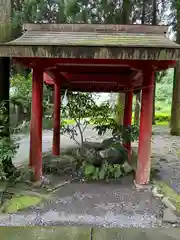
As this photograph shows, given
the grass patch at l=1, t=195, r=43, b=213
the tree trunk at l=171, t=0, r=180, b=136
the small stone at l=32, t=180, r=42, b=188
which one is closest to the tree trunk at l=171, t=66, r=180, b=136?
the tree trunk at l=171, t=0, r=180, b=136

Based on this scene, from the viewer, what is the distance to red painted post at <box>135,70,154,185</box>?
489 cm

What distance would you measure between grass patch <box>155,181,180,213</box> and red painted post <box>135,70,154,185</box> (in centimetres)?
27

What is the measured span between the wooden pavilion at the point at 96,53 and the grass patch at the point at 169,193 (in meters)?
0.26

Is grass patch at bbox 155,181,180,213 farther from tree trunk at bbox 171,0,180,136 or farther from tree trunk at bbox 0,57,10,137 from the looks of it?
tree trunk at bbox 171,0,180,136

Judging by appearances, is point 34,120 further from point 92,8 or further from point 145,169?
point 92,8

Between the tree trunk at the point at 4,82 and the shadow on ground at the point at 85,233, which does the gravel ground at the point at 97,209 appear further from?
the tree trunk at the point at 4,82

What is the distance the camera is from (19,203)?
412 centimetres

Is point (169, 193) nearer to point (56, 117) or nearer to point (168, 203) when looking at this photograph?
point (168, 203)

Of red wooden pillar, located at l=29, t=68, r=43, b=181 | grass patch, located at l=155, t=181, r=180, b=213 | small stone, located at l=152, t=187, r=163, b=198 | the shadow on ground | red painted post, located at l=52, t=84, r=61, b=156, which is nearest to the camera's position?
the shadow on ground

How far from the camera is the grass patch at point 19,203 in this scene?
3.98 meters

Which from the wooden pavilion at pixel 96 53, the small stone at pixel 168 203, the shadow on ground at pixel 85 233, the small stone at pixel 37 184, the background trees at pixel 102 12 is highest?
the background trees at pixel 102 12

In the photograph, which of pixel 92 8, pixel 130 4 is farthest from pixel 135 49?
pixel 130 4

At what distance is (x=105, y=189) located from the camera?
4828mm

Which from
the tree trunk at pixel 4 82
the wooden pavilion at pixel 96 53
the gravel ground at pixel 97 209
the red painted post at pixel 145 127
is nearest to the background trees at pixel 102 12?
the wooden pavilion at pixel 96 53
